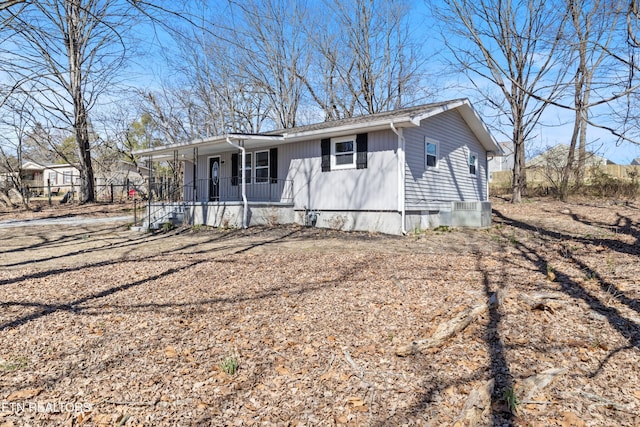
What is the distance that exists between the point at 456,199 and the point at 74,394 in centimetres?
1234

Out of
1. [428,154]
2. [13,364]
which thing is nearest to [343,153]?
[428,154]

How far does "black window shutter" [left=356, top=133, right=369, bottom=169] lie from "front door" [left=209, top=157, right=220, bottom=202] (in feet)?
20.5

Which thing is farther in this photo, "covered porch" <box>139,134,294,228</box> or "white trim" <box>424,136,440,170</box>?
"covered porch" <box>139,134,294,228</box>

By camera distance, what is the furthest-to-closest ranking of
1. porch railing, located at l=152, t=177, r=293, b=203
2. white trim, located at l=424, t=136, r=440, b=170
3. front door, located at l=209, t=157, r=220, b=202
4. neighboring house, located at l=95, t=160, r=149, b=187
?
neighboring house, located at l=95, t=160, r=149, b=187 → front door, located at l=209, t=157, r=220, b=202 → porch railing, located at l=152, t=177, r=293, b=203 → white trim, located at l=424, t=136, r=440, b=170

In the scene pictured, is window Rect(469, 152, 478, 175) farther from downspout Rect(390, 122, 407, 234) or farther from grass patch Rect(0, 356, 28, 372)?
grass patch Rect(0, 356, 28, 372)

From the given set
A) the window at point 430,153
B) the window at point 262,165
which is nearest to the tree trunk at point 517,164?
the window at point 430,153

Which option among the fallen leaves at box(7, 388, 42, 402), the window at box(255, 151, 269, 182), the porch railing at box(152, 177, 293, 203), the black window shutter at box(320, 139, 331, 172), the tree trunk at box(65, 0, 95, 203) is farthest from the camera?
the tree trunk at box(65, 0, 95, 203)

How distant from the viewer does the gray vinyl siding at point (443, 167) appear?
10867 mm

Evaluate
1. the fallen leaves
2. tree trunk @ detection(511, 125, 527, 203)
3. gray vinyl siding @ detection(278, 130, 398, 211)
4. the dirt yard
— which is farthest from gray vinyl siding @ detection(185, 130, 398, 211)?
the fallen leaves

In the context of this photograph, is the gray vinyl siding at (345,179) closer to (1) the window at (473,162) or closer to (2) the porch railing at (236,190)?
(2) the porch railing at (236,190)

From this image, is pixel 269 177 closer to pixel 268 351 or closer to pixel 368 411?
pixel 268 351

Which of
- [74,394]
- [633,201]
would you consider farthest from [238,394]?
[633,201]

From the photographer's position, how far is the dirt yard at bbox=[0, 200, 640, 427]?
260 cm

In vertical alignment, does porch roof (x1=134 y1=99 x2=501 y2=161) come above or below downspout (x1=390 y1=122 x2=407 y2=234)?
above
